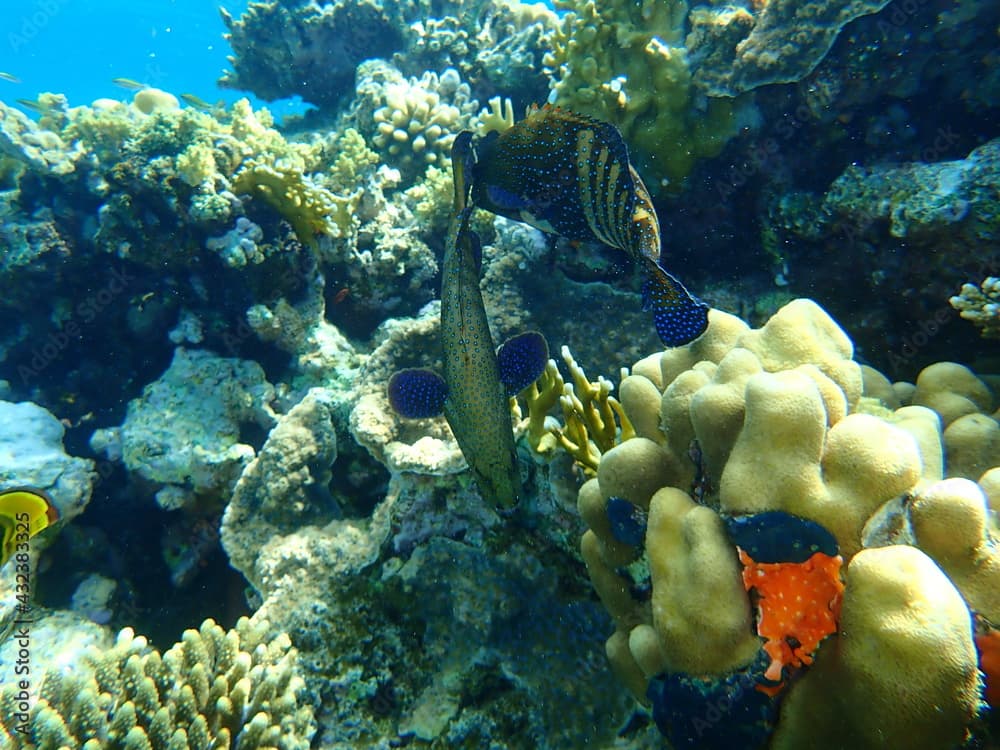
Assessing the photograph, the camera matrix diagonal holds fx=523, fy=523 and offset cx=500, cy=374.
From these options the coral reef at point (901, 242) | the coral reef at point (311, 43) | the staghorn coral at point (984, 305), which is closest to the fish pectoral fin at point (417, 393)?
the coral reef at point (901, 242)

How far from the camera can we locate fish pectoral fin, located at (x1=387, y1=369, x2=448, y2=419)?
11.2 feet

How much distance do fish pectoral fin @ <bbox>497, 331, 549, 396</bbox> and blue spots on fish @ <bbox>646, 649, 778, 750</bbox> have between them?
1.94 m

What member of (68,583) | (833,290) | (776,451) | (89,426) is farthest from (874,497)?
(89,426)

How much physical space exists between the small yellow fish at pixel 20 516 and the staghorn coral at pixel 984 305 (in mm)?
5443

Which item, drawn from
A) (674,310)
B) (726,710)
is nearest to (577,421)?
(674,310)

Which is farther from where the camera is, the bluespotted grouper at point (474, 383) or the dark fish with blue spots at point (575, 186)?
the bluespotted grouper at point (474, 383)

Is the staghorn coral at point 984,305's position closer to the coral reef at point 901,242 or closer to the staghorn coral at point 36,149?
the coral reef at point 901,242

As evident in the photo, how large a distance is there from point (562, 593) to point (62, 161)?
6.92m

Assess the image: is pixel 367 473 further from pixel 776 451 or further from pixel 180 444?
pixel 776 451

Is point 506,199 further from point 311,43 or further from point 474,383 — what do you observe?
point 311,43

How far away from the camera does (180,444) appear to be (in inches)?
191

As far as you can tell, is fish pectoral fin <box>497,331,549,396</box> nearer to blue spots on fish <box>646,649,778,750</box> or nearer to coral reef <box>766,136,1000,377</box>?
blue spots on fish <box>646,649,778,750</box>

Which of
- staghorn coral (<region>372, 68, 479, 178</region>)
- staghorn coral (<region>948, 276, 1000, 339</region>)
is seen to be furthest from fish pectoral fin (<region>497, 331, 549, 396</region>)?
staghorn coral (<region>372, 68, 479, 178</region>)

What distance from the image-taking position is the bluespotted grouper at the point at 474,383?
126 inches
